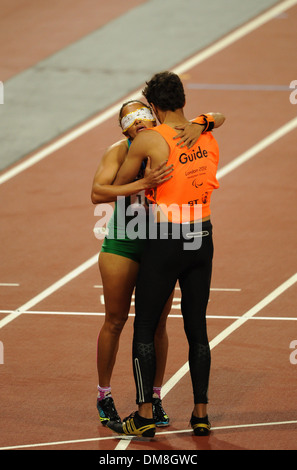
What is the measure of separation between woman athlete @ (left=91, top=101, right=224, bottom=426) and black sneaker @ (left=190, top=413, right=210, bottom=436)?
28 centimetres

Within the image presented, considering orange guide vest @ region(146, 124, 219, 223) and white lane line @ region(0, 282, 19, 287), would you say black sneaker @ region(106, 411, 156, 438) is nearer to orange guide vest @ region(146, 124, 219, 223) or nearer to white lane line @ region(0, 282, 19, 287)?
orange guide vest @ region(146, 124, 219, 223)

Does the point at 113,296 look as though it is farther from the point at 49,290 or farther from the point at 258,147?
the point at 258,147

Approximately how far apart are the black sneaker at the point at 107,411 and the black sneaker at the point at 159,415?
243mm

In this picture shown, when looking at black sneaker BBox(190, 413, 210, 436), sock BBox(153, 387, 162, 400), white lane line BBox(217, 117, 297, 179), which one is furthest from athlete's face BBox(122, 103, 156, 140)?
white lane line BBox(217, 117, 297, 179)

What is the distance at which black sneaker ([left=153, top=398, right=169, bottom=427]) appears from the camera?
5840mm

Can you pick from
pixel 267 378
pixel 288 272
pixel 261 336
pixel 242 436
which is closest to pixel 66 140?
pixel 288 272

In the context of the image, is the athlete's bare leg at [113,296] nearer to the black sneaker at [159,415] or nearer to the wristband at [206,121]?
the black sneaker at [159,415]

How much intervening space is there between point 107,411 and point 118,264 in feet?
3.17

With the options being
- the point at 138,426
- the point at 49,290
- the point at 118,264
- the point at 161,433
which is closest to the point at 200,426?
the point at 161,433

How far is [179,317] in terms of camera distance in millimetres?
7973

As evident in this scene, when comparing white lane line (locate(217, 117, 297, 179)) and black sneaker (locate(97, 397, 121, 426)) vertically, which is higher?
white lane line (locate(217, 117, 297, 179))

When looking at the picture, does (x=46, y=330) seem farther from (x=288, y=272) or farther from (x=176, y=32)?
(x=176, y=32)

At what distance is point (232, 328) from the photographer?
25.1 feet

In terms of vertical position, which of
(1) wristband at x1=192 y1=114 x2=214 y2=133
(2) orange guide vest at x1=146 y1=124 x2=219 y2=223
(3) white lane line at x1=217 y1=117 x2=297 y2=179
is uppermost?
(3) white lane line at x1=217 y1=117 x2=297 y2=179
